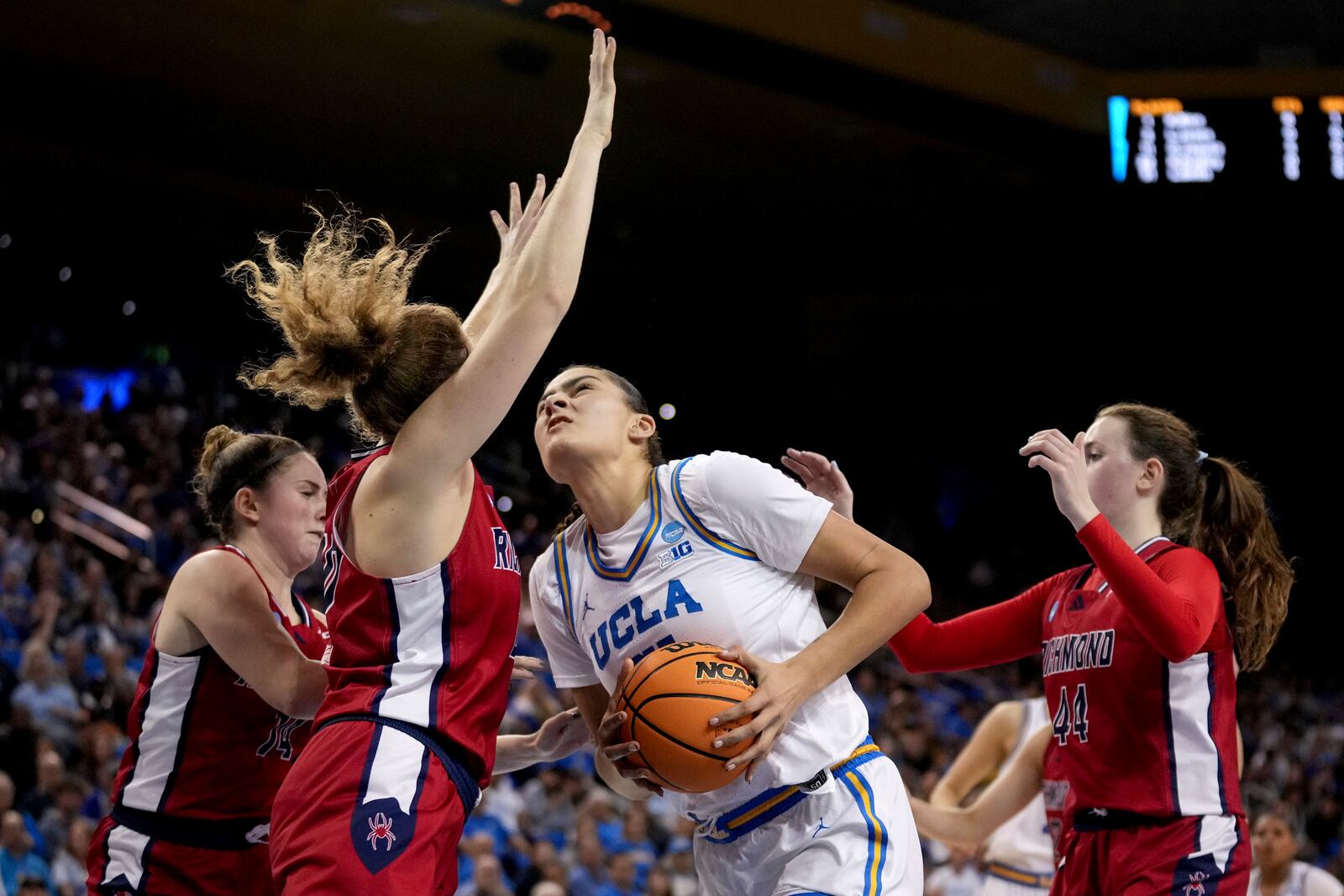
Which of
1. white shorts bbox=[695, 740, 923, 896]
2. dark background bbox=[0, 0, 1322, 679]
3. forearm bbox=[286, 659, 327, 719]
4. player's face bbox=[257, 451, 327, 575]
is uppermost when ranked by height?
dark background bbox=[0, 0, 1322, 679]

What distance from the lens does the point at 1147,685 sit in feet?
11.4

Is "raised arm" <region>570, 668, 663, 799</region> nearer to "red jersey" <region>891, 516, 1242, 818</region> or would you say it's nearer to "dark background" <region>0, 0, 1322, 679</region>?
"red jersey" <region>891, 516, 1242, 818</region>

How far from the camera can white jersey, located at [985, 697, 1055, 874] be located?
544 centimetres

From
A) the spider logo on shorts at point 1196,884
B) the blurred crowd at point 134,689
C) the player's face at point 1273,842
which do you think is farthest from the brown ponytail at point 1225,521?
the blurred crowd at point 134,689

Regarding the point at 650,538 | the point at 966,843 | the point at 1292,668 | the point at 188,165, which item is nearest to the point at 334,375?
the point at 650,538

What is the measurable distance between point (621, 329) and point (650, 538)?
14284 millimetres

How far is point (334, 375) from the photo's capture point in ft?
9.57

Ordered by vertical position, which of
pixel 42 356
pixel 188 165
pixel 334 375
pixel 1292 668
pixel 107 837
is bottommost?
pixel 1292 668

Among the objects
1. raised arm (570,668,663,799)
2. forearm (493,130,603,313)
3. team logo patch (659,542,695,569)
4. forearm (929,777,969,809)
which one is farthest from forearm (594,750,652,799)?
forearm (929,777,969,809)

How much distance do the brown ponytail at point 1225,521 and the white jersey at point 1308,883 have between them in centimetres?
291

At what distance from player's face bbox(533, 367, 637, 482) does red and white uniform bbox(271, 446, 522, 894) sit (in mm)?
266

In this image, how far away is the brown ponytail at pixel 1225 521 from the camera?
365 cm

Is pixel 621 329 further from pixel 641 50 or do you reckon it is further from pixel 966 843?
pixel 966 843

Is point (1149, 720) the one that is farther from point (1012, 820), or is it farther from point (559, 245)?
point (1012, 820)
